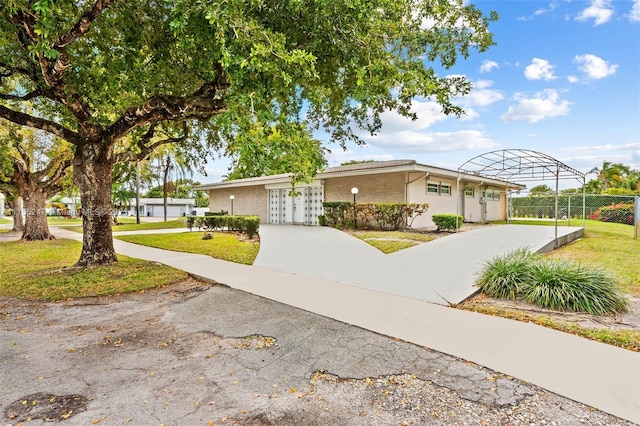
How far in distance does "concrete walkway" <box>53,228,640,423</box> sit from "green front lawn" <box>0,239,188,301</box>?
187cm

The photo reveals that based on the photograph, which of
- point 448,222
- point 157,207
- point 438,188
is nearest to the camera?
point 448,222

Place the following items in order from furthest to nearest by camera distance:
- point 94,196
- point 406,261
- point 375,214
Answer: point 375,214, point 406,261, point 94,196

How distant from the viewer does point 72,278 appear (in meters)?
7.06

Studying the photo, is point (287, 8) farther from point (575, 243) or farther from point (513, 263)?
point (575, 243)

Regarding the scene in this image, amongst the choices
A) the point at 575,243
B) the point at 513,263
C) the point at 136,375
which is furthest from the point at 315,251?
the point at 575,243

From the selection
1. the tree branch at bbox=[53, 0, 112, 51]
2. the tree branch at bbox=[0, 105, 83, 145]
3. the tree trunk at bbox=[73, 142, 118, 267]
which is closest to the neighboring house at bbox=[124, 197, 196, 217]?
the tree trunk at bbox=[73, 142, 118, 267]

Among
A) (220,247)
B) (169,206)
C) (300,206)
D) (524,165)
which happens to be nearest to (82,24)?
(220,247)

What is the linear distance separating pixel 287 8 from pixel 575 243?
1192 cm

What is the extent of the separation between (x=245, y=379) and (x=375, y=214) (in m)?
11.9

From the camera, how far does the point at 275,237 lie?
1326 cm

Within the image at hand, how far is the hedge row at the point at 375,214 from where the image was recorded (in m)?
13.9

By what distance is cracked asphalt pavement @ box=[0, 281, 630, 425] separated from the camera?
2.45 m

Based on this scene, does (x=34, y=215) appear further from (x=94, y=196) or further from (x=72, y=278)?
(x=72, y=278)

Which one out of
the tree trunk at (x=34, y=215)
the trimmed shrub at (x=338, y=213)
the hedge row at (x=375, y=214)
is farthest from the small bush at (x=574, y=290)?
the tree trunk at (x=34, y=215)
